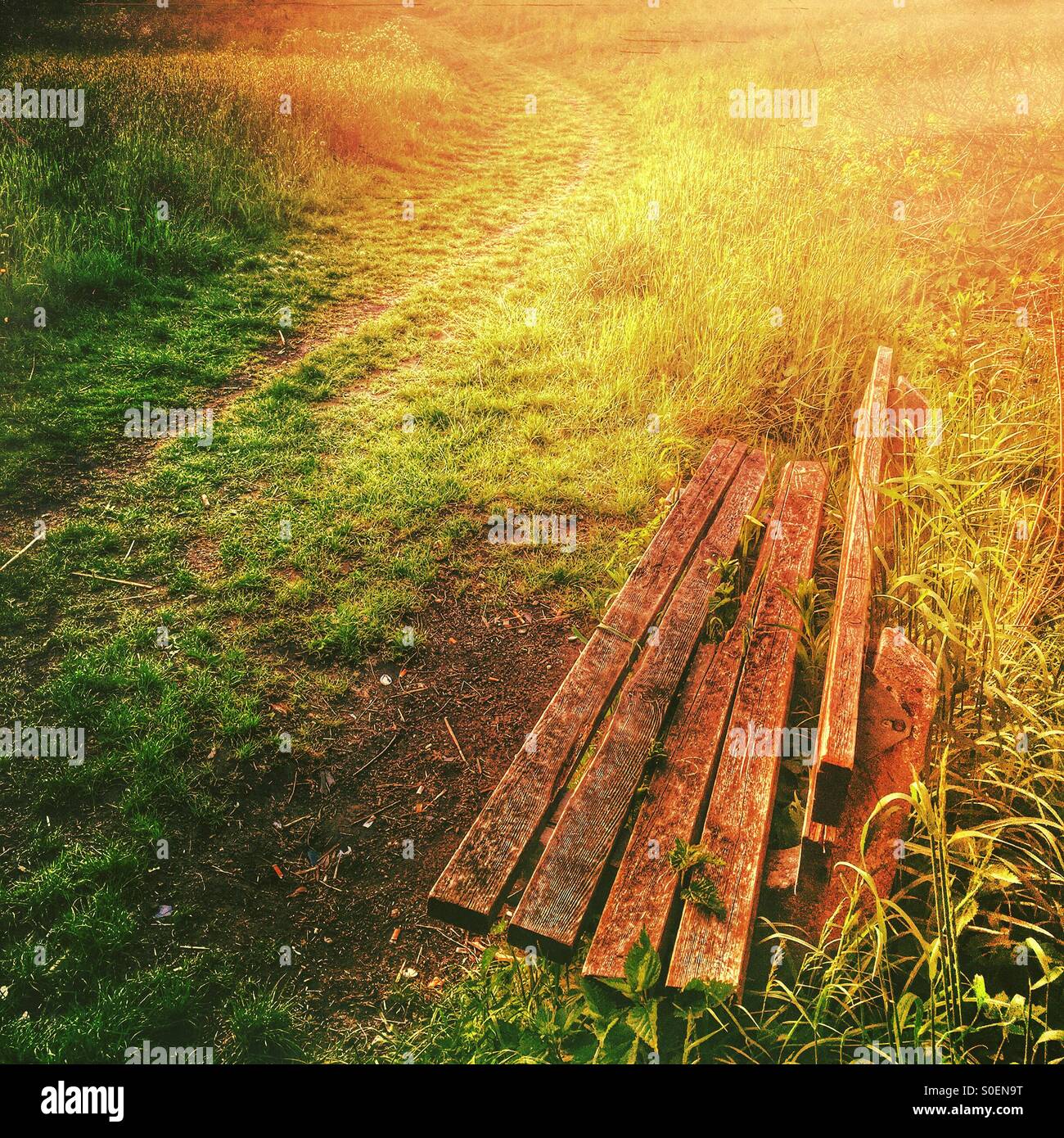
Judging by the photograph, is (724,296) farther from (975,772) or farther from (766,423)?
(975,772)

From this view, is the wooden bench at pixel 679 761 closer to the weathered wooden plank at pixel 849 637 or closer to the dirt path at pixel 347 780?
the weathered wooden plank at pixel 849 637

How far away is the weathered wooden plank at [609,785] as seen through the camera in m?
1.76

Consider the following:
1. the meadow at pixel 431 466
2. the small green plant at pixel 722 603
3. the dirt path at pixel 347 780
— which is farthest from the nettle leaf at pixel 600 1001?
the small green plant at pixel 722 603

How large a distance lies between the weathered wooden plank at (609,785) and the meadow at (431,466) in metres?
0.24

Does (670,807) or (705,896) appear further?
(670,807)

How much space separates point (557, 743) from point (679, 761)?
0.37 m

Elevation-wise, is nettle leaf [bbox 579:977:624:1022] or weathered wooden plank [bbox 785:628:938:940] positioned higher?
weathered wooden plank [bbox 785:628:938:940]

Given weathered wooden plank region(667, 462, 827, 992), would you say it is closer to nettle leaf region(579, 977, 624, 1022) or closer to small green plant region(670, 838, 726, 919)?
small green plant region(670, 838, 726, 919)

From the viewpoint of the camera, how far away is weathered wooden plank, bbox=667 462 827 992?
5.53 feet

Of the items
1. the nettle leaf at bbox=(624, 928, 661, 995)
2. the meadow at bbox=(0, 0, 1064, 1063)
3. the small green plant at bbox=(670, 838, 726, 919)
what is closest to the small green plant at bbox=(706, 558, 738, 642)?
the meadow at bbox=(0, 0, 1064, 1063)

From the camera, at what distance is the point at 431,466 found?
433 centimetres

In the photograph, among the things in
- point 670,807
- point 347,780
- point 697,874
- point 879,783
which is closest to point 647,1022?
point 697,874

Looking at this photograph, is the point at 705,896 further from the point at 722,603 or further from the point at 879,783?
the point at 722,603

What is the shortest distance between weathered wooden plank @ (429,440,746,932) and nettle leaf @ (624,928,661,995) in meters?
0.36
